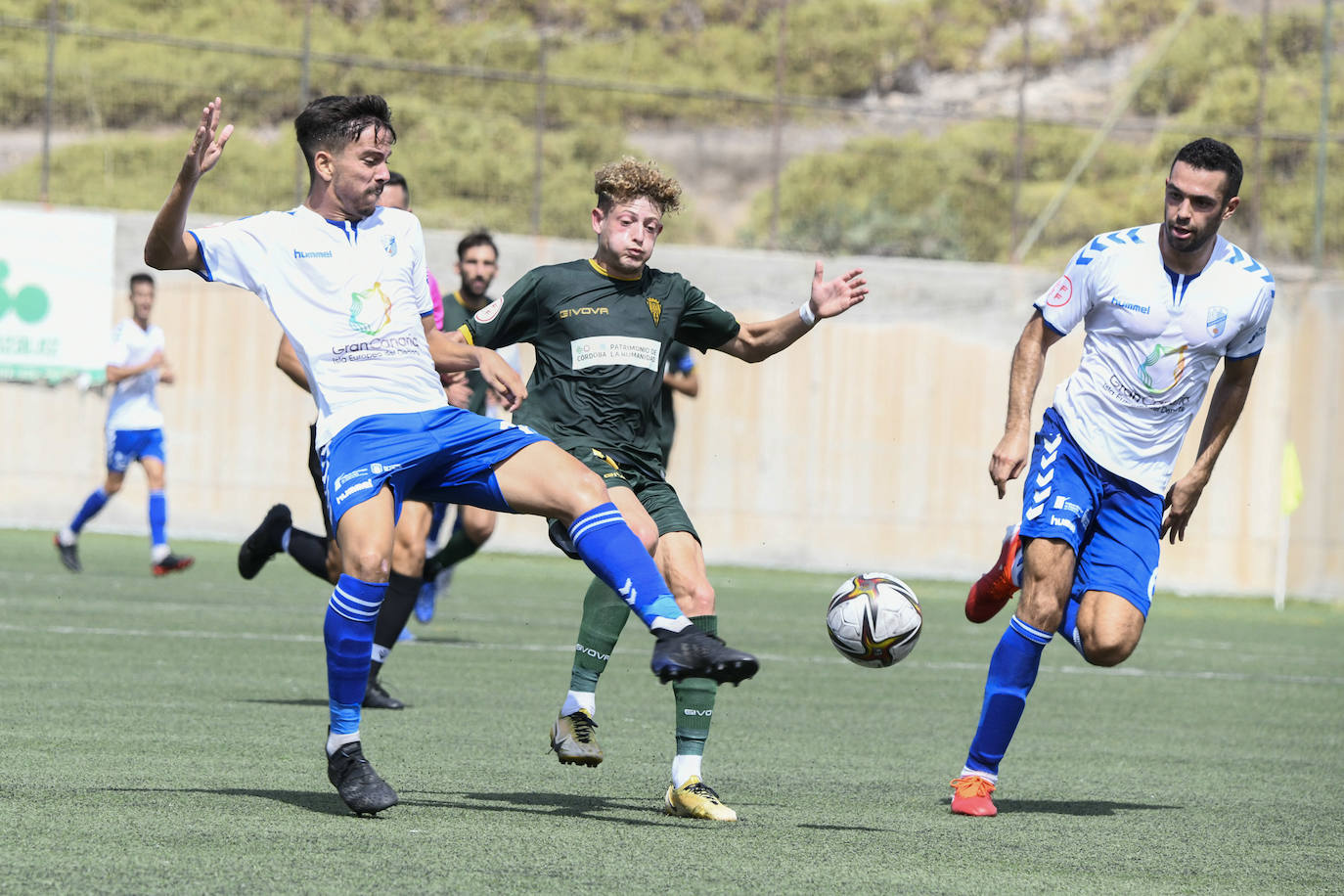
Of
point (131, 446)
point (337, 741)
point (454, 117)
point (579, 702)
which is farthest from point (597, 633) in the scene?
point (454, 117)

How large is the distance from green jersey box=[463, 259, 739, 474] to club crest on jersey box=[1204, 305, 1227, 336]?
5.21ft

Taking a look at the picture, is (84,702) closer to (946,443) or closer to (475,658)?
(475,658)

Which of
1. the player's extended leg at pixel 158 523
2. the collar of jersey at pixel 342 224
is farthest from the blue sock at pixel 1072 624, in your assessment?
the player's extended leg at pixel 158 523

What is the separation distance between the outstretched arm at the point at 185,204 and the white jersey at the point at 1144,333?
2.75 metres

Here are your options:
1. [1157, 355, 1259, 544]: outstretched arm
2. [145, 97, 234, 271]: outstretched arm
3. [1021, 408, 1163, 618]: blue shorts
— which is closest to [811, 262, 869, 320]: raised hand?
[1021, 408, 1163, 618]: blue shorts

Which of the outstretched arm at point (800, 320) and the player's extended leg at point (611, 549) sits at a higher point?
the outstretched arm at point (800, 320)

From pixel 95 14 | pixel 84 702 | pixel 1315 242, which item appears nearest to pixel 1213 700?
pixel 84 702

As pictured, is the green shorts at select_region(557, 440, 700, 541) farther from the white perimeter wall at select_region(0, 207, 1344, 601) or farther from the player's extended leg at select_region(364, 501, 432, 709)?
the white perimeter wall at select_region(0, 207, 1344, 601)

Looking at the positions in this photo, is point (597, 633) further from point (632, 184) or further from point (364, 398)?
point (632, 184)

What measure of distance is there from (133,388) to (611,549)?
10.6 meters

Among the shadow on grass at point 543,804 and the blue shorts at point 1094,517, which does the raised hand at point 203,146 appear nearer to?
the shadow on grass at point 543,804

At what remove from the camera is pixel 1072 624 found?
236 inches

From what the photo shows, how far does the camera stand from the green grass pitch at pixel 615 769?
435 cm

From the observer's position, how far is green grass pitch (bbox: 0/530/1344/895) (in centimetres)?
435
